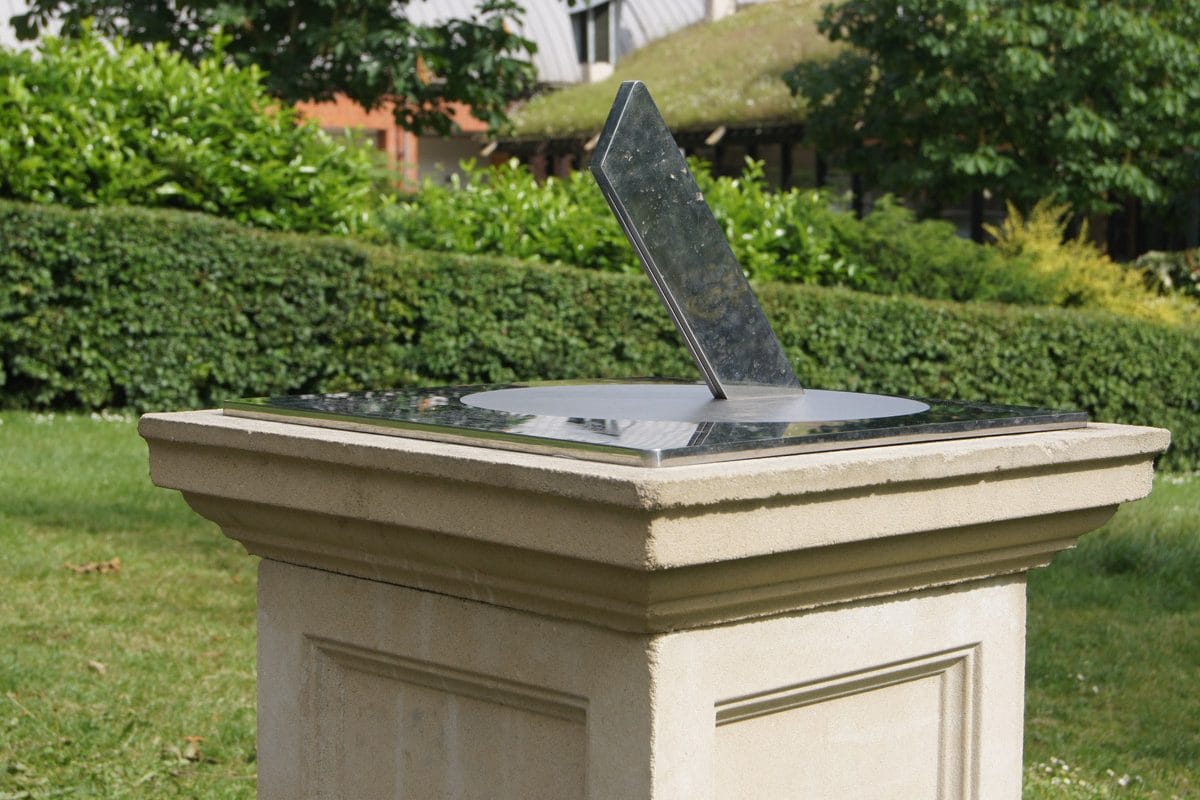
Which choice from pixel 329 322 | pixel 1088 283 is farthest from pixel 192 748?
pixel 1088 283

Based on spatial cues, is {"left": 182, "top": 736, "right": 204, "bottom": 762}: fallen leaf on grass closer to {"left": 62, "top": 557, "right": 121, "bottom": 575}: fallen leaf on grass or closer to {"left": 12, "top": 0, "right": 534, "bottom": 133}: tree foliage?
{"left": 62, "top": 557, "right": 121, "bottom": 575}: fallen leaf on grass

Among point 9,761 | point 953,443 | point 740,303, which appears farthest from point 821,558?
point 9,761

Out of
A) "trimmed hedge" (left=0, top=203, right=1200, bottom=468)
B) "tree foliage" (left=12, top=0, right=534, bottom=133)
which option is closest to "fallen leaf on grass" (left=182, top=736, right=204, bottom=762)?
"trimmed hedge" (left=0, top=203, right=1200, bottom=468)

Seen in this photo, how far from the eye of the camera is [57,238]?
8633 mm

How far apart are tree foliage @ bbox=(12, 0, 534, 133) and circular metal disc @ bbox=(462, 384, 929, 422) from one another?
11.8 metres

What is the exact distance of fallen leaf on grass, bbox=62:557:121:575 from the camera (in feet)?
18.7

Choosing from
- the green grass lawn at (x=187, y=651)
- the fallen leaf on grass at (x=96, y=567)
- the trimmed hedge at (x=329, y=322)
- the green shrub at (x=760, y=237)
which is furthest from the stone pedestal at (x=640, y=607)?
the green shrub at (x=760, y=237)

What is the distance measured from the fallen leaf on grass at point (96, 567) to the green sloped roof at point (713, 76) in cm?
1562

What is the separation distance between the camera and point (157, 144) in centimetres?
955

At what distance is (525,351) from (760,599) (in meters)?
7.36

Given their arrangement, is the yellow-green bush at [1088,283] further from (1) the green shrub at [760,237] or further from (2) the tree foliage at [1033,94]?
(2) the tree foliage at [1033,94]

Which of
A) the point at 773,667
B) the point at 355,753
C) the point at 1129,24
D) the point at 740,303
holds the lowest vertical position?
the point at 355,753

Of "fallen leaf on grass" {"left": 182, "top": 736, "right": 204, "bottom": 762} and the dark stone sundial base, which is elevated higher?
the dark stone sundial base

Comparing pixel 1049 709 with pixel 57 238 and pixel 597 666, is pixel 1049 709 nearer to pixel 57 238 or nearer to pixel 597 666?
pixel 597 666
